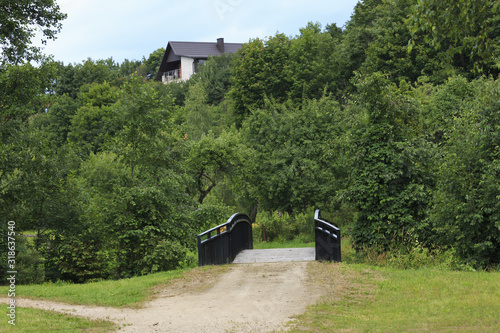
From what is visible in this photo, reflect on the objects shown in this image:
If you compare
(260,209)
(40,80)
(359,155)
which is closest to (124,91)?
(40,80)

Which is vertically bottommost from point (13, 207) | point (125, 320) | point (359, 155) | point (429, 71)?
point (125, 320)

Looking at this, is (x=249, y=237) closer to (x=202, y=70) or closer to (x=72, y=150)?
(x=72, y=150)

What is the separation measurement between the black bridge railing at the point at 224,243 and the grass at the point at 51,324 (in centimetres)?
488

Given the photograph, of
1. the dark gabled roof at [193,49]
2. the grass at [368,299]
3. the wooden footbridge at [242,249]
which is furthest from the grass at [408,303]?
the dark gabled roof at [193,49]

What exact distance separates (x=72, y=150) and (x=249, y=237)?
22.6ft

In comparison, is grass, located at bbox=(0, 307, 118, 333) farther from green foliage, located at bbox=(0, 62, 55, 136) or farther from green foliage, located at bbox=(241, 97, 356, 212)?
green foliage, located at bbox=(241, 97, 356, 212)

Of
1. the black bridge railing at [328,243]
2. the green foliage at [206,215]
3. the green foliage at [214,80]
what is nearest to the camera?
the black bridge railing at [328,243]

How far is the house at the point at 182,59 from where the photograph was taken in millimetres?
78000

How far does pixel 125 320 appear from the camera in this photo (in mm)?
7406

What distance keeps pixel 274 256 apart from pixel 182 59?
68.1 meters

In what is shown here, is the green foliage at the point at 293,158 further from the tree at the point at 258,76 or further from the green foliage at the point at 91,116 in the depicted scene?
the green foliage at the point at 91,116

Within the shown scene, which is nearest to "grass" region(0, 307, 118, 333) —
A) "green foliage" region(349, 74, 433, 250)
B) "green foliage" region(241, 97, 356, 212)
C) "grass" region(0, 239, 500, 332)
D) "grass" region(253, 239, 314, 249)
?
"grass" region(0, 239, 500, 332)

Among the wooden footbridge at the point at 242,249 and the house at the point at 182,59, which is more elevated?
the house at the point at 182,59

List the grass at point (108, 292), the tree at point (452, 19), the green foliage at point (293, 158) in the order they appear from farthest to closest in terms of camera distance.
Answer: the green foliage at point (293, 158) → the grass at point (108, 292) → the tree at point (452, 19)
